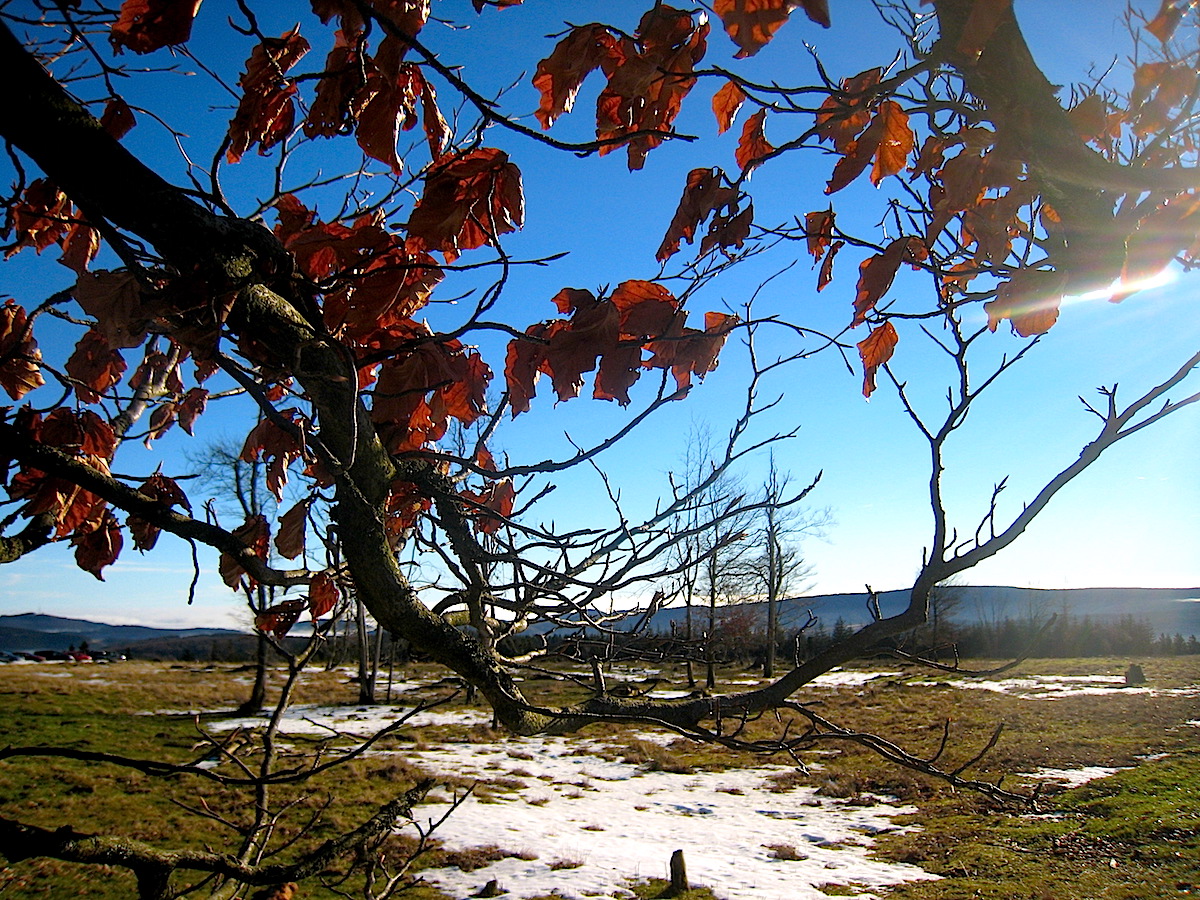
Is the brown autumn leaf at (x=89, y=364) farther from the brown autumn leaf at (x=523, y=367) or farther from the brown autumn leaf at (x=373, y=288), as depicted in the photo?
the brown autumn leaf at (x=523, y=367)

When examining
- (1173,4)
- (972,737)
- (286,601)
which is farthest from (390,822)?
(972,737)

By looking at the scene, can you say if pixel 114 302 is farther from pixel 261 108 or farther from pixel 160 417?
pixel 160 417

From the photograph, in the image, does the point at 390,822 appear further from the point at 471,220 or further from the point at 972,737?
the point at 972,737

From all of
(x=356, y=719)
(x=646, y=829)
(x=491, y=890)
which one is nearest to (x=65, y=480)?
(x=491, y=890)

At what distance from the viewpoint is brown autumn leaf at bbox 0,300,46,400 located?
131 cm

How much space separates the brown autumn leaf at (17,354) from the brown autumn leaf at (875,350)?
65.9 inches

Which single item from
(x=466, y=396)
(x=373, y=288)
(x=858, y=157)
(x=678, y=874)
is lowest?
(x=678, y=874)

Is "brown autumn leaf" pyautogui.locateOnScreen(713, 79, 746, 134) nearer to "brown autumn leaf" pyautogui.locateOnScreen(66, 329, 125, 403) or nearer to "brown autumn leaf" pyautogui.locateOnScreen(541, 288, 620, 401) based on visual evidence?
"brown autumn leaf" pyautogui.locateOnScreen(541, 288, 620, 401)

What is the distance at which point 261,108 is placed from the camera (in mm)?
1067

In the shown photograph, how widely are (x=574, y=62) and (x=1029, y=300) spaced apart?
89 centimetres

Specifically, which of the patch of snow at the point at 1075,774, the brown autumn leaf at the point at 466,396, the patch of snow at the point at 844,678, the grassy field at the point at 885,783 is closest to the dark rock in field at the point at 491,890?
the grassy field at the point at 885,783

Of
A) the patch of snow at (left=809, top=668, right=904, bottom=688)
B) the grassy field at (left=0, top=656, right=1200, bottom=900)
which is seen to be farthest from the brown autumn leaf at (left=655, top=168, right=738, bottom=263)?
the patch of snow at (left=809, top=668, right=904, bottom=688)

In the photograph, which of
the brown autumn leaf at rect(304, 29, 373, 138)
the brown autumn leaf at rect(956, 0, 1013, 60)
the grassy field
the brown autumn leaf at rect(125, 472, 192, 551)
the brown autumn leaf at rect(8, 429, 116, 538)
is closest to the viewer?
the brown autumn leaf at rect(956, 0, 1013, 60)

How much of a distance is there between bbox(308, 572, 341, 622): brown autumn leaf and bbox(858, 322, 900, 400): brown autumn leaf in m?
1.21
